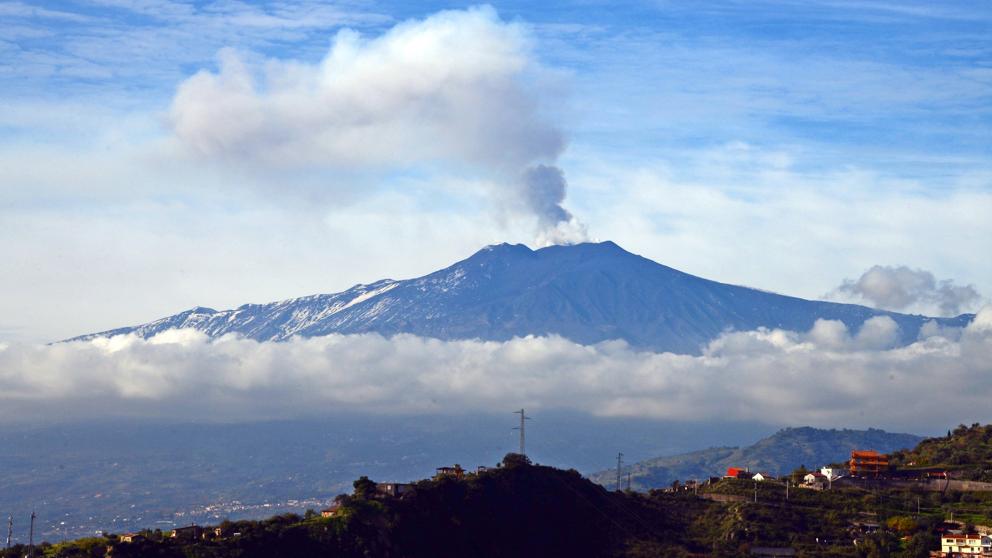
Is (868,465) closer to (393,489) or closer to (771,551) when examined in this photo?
(771,551)

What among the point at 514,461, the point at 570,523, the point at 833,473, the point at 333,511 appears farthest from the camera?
the point at 833,473

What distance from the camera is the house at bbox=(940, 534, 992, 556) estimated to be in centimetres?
7188

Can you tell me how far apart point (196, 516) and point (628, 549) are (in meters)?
116

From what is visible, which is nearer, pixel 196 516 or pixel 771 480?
pixel 771 480

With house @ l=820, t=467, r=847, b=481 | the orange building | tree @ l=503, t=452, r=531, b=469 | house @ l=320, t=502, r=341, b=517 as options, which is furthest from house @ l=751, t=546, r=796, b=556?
the orange building

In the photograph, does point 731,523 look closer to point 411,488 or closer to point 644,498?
point 644,498

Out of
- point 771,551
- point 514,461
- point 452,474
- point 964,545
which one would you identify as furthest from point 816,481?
point 452,474

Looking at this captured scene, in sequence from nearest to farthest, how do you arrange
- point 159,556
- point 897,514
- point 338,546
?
point 159,556, point 338,546, point 897,514

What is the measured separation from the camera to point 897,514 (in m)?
80.5

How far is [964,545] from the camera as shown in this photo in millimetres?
73000

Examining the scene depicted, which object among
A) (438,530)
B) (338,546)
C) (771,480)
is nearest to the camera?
(338,546)

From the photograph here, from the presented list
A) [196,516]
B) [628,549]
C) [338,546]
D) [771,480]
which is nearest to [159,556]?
[338,546]

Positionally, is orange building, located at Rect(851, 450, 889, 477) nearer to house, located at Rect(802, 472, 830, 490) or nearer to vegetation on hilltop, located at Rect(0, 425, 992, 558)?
house, located at Rect(802, 472, 830, 490)

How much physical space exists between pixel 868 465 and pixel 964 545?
24873 millimetres
